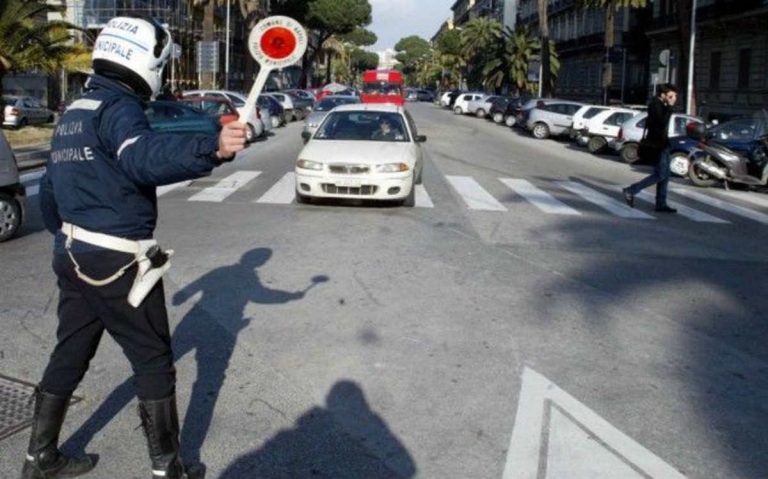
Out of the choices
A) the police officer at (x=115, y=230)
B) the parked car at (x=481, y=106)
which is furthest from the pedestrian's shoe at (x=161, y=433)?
the parked car at (x=481, y=106)

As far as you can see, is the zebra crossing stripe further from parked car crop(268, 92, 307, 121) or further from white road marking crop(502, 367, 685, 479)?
parked car crop(268, 92, 307, 121)

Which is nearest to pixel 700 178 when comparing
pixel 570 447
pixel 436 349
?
pixel 436 349

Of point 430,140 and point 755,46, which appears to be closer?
point 430,140

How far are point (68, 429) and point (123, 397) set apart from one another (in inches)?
18.3

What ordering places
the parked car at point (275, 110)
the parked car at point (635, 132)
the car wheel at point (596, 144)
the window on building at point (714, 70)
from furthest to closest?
the window on building at point (714, 70), the parked car at point (275, 110), the car wheel at point (596, 144), the parked car at point (635, 132)

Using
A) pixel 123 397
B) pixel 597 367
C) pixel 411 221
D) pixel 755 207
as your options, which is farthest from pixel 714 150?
pixel 123 397

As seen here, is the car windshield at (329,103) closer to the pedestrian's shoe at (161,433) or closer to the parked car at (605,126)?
the parked car at (605,126)

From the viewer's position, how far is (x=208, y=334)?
18.8ft

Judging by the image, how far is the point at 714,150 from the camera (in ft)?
56.1

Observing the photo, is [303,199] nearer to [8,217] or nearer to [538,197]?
[538,197]

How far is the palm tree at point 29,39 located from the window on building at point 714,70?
99.7 ft

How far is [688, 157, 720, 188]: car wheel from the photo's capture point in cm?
1731

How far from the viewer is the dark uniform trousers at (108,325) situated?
3.26 metres

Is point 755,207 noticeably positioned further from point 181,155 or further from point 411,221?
point 181,155
